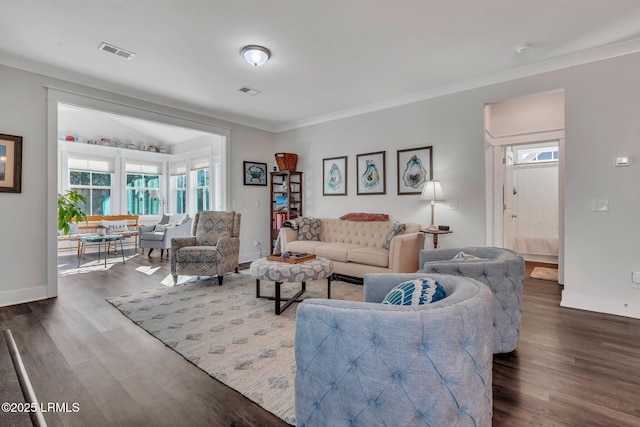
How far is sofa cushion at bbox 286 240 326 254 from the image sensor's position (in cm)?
473

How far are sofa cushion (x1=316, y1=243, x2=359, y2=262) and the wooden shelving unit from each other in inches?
59.1

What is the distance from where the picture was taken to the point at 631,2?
2.45 meters

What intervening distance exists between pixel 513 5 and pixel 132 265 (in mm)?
6380

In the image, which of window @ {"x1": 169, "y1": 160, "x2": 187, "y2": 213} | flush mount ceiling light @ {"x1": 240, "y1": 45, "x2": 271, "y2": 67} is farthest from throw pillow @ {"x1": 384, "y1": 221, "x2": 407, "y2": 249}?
window @ {"x1": 169, "y1": 160, "x2": 187, "y2": 213}

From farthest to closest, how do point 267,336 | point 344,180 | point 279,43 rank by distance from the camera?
point 344,180 → point 279,43 → point 267,336

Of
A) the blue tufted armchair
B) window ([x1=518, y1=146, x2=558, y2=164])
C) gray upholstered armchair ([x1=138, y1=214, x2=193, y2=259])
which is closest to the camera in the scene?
the blue tufted armchair

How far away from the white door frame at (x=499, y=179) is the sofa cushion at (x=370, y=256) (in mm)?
1444

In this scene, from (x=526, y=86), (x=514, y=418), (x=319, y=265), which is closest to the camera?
(x=514, y=418)

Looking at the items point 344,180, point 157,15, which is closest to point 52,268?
point 157,15

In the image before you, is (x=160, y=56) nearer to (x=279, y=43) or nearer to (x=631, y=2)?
(x=279, y=43)

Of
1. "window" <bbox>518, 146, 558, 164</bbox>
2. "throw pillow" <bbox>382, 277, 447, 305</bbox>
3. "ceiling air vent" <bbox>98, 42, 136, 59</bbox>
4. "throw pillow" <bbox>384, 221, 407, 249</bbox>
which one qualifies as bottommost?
"throw pillow" <bbox>382, 277, 447, 305</bbox>

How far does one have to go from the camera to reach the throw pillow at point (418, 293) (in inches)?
51.3

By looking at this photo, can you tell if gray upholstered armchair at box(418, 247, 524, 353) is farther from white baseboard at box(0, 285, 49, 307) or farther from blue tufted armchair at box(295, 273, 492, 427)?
white baseboard at box(0, 285, 49, 307)

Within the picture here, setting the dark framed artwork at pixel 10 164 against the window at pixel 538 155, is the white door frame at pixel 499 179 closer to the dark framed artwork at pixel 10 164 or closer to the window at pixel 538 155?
the window at pixel 538 155
